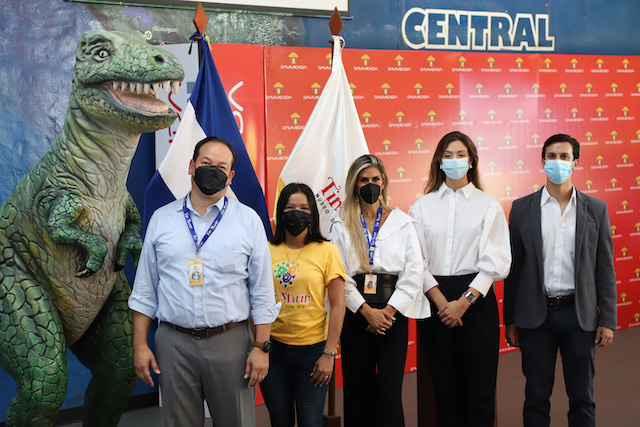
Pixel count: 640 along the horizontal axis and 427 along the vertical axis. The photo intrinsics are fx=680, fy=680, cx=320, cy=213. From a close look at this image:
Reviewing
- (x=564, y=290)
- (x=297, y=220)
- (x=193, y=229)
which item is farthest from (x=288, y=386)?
(x=564, y=290)

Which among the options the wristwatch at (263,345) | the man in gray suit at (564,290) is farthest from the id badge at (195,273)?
the man in gray suit at (564,290)

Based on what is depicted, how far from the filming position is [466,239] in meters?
3.10

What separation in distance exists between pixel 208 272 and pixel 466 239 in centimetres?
129

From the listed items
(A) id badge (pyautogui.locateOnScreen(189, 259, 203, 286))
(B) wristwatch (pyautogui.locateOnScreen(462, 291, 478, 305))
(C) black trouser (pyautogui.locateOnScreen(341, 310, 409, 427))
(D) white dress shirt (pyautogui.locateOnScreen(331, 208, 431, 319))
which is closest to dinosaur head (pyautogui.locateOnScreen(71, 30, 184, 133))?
(A) id badge (pyautogui.locateOnScreen(189, 259, 203, 286))

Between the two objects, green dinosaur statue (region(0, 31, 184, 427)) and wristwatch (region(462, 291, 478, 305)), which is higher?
green dinosaur statue (region(0, 31, 184, 427))

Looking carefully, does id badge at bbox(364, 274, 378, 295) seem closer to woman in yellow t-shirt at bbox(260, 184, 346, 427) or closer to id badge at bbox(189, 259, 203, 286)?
woman in yellow t-shirt at bbox(260, 184, 346, 427)

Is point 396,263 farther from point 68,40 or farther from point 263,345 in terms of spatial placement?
point 68,40

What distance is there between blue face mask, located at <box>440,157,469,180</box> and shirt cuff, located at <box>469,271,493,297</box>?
1.53ft

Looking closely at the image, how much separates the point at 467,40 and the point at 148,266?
3.61 metres

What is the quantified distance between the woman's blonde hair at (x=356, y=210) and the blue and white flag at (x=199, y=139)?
386 mm

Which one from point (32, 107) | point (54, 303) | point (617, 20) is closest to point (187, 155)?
point (54, 303)

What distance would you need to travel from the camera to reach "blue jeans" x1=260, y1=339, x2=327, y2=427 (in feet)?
8.83

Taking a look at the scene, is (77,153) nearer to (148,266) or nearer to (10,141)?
(148,266)

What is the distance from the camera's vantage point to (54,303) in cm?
256
